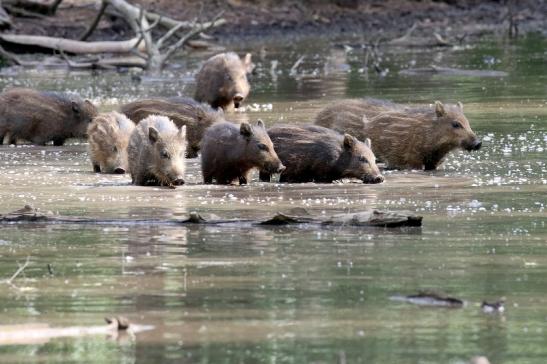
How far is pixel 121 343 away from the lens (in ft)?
25.9

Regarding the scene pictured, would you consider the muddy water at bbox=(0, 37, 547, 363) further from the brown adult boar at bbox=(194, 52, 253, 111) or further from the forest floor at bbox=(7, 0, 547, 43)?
the forest floor at bbox=(7, 0, 547, 43)

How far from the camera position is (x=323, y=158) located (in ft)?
51.8

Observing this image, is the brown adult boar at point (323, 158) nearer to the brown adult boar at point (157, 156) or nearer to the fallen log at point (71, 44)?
the brown adult boar at point (157, 156)

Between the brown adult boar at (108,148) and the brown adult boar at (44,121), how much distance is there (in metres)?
2.83

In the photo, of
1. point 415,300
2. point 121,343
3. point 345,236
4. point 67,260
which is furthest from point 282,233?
point 121,343

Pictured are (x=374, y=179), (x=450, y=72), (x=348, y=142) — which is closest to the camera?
(x=374, y=179)

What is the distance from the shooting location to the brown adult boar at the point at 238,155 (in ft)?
51.0

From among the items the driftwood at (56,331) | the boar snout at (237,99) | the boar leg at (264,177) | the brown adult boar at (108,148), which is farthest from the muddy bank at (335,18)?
the driftwood at (56,331)

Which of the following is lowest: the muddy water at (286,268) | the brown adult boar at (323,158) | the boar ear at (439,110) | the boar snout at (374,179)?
the muddy water at (286,268)

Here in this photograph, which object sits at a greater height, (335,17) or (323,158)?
(335,17)

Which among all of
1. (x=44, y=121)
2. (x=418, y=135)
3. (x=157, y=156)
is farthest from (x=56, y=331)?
(x=44, y=121)

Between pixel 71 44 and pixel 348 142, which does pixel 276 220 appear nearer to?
pixel 348 142

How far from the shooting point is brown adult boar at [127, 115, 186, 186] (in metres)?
15.4

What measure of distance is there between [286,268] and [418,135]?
23.6ft
